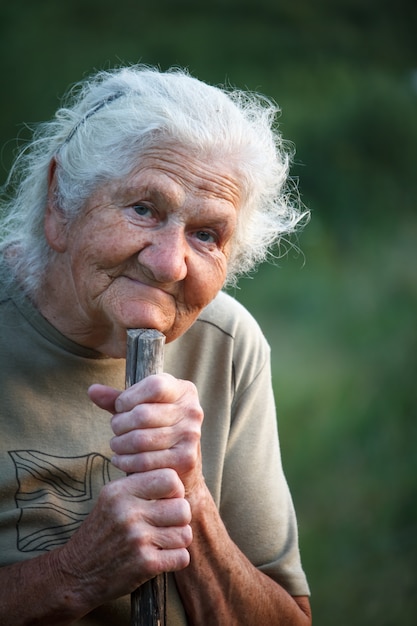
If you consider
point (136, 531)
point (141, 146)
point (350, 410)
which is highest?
point (350, 410)

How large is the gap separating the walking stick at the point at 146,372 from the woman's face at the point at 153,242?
0.33ft

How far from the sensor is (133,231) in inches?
93.3

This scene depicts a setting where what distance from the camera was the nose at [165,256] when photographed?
7.68ft

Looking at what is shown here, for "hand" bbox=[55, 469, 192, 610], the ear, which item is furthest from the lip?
"hand" bbox=[55, 469, 192, 610]

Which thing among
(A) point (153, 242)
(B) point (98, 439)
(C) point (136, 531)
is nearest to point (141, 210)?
(A) point (153, 242)

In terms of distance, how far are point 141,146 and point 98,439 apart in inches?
32.5

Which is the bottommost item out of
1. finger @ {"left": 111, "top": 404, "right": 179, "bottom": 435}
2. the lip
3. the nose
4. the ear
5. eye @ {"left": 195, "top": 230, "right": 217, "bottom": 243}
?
finger @ {"left": 111, "top": 404, "right": 179, "bottom": 435}

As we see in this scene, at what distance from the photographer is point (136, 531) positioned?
2.23 m

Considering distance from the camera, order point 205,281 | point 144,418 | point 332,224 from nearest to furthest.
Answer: point 144,418 < point 205,281 < point 332,224

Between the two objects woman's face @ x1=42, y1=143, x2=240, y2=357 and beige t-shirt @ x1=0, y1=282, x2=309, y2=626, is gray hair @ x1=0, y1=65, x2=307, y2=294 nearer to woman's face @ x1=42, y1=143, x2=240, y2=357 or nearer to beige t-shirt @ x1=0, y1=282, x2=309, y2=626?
woman's face @ x1=42, y1=143, x2=240, y2=357

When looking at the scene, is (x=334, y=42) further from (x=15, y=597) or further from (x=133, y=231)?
(x=15, y=597)

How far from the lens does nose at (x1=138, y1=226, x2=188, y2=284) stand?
2342mm

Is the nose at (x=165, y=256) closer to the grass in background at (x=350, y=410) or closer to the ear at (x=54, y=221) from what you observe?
the ear at (x=54, y=221)

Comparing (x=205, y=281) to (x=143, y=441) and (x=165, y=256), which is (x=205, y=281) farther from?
(x=143, y=441)
